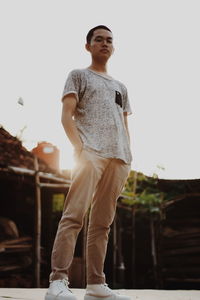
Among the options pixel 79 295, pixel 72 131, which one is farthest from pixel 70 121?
pixel 79 295

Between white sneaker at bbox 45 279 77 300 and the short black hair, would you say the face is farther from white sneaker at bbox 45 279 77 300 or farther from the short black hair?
white sneaker at bbox 45 279 77 300

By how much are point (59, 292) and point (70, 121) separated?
1.07 meters

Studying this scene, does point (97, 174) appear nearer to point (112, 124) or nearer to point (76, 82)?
point (112, 124)

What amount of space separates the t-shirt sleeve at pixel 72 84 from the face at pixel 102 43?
0.80 feet

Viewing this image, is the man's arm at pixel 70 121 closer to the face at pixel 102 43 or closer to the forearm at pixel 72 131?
the forearm at pixel 72 131

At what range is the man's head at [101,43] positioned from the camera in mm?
2871

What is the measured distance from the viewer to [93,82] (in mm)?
2797

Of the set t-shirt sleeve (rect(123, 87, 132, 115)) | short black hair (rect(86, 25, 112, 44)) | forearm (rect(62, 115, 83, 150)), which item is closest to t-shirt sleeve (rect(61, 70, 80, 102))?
forearm (rect(62, 115, 83, 150))

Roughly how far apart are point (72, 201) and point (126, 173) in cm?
46

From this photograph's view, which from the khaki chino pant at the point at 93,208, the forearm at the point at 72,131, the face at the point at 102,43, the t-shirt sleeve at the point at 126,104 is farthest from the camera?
the t-shirt sleeve at the point at 126,104

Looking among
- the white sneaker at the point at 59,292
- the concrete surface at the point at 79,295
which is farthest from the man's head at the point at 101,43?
the concrete surface at the point at 79,295

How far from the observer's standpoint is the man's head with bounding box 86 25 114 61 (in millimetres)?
2871

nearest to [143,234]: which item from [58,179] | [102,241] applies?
[58,179]

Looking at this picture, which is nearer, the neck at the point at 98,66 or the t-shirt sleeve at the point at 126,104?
the neck at the point at 98,66
